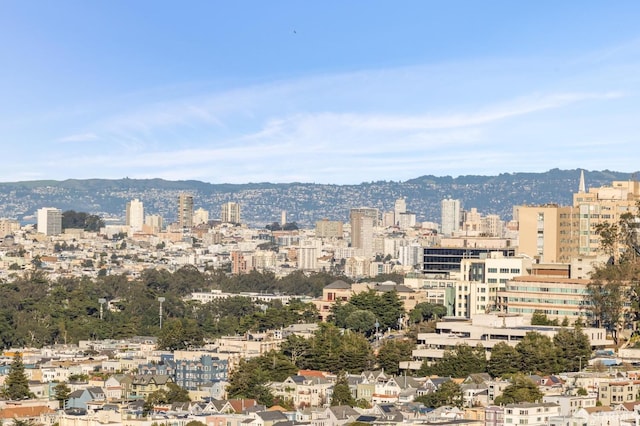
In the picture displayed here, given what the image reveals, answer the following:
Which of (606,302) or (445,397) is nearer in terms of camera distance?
(445,397)

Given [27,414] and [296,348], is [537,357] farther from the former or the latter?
[27,414]

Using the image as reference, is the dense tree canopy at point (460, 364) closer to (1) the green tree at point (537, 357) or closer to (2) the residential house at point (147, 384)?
(1) the green tree at point (537, 357)

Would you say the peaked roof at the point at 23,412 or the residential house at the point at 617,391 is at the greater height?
the residential house at the point at 617,391

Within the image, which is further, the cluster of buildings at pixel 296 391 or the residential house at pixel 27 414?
the residential house at pixel 27 414

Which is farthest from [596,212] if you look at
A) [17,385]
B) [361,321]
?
[17,385]

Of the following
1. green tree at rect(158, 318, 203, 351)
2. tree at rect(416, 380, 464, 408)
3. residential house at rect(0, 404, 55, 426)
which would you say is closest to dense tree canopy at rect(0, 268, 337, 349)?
green tree at rect(158, 318, 203, 351)

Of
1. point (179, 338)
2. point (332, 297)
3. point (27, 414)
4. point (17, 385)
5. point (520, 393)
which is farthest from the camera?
point (332, 297)

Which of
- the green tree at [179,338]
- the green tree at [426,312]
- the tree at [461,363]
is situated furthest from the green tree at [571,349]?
the green tree at [179,338]
